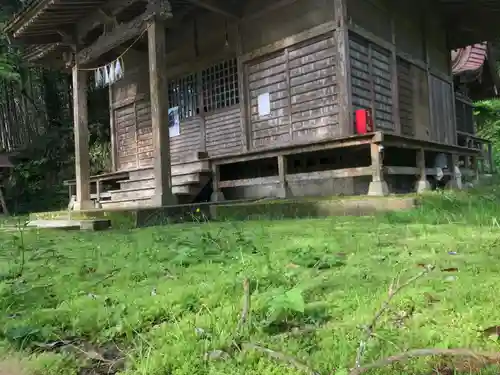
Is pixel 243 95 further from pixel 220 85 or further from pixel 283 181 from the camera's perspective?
pixel 283 181

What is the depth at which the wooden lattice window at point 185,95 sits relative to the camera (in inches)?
399

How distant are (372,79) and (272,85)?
1.83 m

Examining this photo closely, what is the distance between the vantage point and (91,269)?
2457 mm

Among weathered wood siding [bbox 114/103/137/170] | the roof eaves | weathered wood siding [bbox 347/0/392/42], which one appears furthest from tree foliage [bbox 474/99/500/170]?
the roof eaves

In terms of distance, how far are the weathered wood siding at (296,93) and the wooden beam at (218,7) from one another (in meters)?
1.00

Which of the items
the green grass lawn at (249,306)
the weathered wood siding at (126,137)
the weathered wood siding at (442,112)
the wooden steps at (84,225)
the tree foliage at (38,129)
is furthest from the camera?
the tree foliage at (38,129)

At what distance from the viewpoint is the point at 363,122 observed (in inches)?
281

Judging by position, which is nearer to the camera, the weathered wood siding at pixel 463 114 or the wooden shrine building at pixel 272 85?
the wooden shrine building at pixel 272 85

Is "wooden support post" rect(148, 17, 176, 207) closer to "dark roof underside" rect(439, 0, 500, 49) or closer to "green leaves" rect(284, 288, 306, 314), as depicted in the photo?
"green leaves" rect(284, 288, 306, 314)

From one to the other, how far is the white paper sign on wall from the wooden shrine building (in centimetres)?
2

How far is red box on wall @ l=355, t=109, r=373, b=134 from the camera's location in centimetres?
711

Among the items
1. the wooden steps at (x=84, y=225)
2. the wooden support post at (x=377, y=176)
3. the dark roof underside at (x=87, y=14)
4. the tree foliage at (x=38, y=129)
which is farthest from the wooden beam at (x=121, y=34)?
the tree foliage at (x=38, y=129)

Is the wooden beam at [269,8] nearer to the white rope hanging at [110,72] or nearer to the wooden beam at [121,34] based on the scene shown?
the wooden beam at [121,34]

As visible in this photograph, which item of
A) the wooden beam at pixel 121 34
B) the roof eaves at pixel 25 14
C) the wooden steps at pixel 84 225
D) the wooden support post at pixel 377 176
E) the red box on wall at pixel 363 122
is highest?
the roof eaves at pixel 25 14
